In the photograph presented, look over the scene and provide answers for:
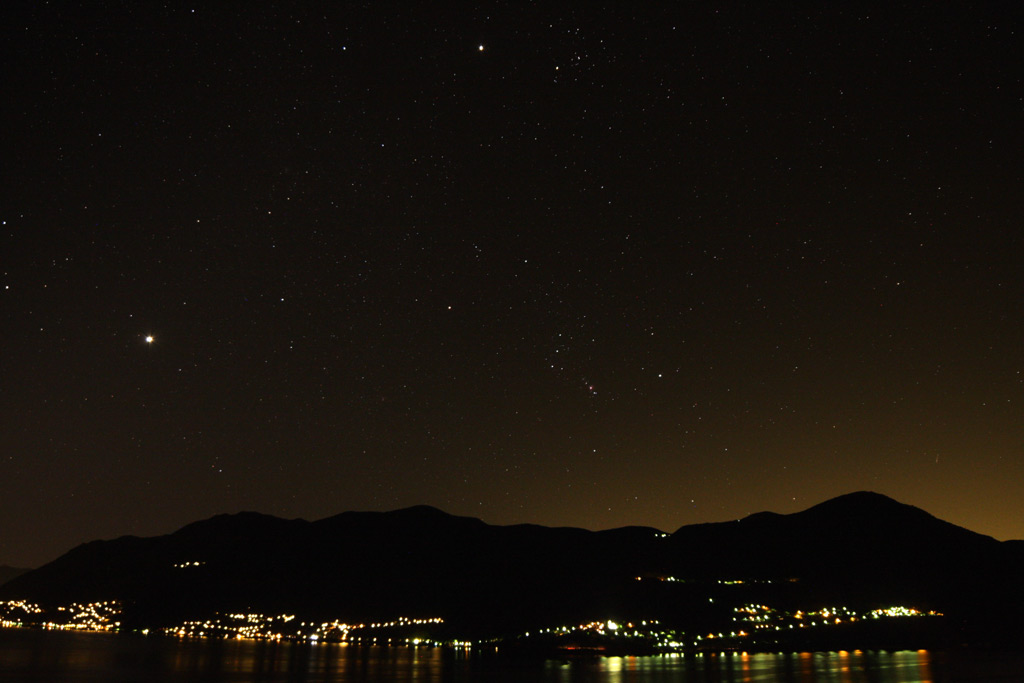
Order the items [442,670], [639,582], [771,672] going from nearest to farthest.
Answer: [771,672] → [442,670] → [639,582]

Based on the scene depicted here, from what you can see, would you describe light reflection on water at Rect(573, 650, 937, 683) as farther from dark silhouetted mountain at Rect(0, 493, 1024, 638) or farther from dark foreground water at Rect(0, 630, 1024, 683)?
dark silhouetted mountain at Rect(0, 493, 1024, 638)

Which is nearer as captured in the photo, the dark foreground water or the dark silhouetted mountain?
the dark foreground water

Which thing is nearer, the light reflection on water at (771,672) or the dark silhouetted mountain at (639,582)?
the light reflection on water at (771,672)

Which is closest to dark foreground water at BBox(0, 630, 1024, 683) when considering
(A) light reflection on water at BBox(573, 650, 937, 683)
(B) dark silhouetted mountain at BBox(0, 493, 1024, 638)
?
(A) light reflection on water at BBox(573, 650, 937, 683)

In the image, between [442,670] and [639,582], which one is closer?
[442,670]

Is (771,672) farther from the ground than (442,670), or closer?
farther from the ground

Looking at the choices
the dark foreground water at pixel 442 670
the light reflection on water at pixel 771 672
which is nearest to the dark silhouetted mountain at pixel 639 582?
the dark foreground water at pixel 442 670

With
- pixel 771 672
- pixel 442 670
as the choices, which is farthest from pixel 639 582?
pixel 442 670

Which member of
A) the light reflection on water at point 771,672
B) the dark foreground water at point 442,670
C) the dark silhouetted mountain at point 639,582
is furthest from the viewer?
the dark silhouetted mountain at point 639,582

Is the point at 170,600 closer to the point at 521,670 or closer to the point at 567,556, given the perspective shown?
the point at 567,556

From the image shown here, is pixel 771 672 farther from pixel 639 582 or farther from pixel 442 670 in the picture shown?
pixel 639 582

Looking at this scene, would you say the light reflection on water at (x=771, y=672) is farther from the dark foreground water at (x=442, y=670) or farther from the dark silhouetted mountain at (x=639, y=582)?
the dark silhouetted mountain at (x=639, y=582)

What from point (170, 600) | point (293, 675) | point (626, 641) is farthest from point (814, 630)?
point (170, 600)

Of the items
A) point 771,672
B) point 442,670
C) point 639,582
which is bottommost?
point 442,670
